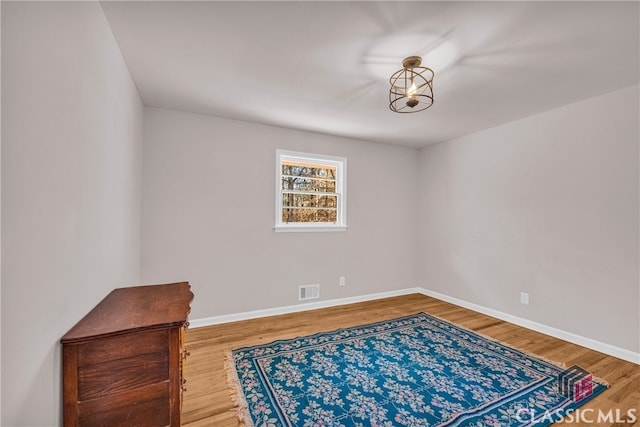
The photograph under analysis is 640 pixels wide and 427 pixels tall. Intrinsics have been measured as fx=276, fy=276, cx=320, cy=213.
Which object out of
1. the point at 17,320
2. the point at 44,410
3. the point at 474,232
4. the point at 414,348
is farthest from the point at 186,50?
the point at 474,232

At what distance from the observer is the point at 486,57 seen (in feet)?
6.69

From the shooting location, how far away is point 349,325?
3.23 m

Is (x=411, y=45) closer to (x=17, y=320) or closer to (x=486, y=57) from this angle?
(x=486, y=57)

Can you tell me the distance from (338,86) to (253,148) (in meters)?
1.43

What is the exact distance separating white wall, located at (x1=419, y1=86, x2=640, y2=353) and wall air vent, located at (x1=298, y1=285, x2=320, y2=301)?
2.00m

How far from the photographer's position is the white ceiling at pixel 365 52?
5.27 feet

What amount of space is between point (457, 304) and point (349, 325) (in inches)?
72.0

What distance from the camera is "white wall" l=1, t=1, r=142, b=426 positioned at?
2.68 feet

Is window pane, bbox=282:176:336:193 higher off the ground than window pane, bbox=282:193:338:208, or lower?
higher

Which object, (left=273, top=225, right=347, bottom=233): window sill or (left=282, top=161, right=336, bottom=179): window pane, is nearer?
(left=273, top=225, right=347, bottom=233): window sill

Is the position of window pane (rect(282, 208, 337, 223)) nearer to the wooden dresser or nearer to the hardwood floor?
the hardwood floor

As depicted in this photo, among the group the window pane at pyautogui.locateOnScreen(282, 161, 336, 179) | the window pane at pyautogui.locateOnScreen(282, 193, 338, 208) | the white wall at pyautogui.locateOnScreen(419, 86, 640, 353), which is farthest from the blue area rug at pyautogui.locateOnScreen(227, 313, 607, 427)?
the window pane at pyautogui.locateOnScreen(282, 161, 336, 179)

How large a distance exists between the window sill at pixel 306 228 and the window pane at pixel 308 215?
5.3 inches

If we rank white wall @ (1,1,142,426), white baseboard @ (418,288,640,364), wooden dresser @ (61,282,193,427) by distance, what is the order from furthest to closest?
white baseboard @ (418,288,640,364)
wooden dresser @ (61,282,193,427)
white wall @ (1,1,142,426)
